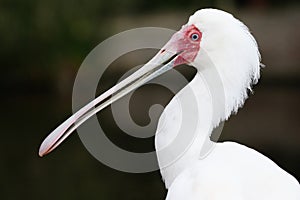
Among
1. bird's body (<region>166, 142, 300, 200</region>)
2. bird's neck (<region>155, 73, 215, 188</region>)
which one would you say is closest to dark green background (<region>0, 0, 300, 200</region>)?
bird's neck (<region>155, 73, 215, 188</region>)

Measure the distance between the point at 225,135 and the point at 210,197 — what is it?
8.99 m

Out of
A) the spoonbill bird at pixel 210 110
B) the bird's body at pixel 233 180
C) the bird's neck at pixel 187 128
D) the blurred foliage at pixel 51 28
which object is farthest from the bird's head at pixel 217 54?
the blurred foliage at pixel 51 28

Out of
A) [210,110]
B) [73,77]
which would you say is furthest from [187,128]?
[73,77]

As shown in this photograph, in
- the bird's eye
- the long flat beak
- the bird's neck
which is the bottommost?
the bird's neck

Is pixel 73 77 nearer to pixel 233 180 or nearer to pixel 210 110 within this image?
pixel 210 110

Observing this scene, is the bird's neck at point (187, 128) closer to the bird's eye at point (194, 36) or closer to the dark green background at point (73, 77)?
the bird's eye at point (194, 36)

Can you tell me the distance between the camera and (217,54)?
4980 mm

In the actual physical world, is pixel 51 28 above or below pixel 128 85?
below

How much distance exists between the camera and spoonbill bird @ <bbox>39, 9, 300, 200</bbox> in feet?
14.9

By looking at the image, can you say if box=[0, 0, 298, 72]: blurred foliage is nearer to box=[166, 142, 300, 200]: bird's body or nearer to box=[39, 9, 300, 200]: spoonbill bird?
box=[39, 9, 300, 200]: spoonbill bird

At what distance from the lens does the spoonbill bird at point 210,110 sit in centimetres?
453

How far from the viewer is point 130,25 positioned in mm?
17828

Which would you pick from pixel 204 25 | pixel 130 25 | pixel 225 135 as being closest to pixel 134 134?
pixel 225 135

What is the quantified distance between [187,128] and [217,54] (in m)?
0.43
